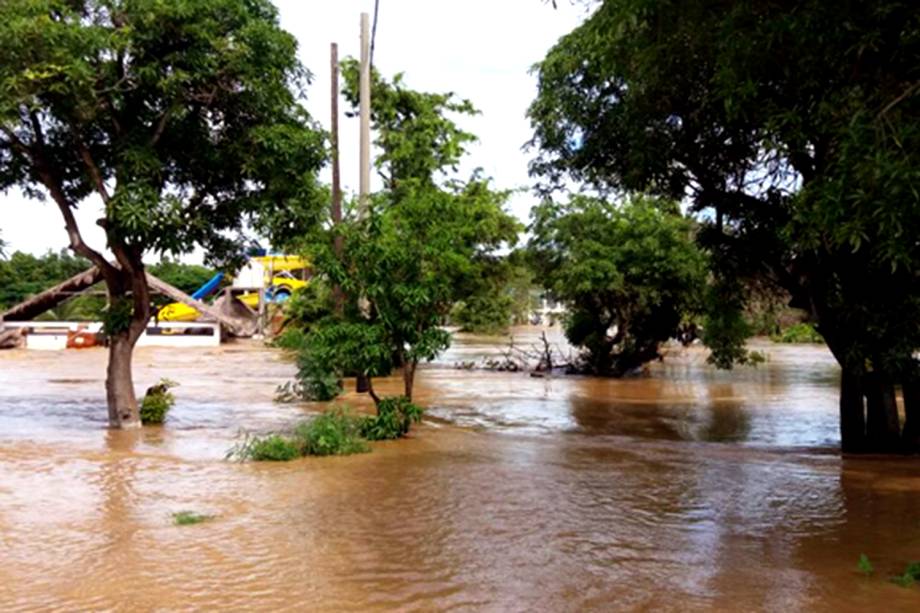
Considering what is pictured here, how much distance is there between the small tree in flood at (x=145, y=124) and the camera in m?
10.4

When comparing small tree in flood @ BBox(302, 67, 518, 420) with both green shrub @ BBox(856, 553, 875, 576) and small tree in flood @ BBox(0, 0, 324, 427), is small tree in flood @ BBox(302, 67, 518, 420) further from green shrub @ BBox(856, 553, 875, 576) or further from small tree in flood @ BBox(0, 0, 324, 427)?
green shrub @ BBox(856, 553, 875, 576)

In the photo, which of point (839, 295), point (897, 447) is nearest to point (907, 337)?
point (839, 295)

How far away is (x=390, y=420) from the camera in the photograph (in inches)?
481

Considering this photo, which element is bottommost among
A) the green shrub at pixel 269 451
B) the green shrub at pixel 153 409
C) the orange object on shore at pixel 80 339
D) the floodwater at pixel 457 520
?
the floodwater at pixel 457 520

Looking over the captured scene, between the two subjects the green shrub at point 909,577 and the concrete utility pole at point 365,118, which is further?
the concrete utility pole at point 365,118

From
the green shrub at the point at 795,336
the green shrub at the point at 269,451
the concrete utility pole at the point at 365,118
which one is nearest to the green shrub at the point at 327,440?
the green shrub at the point at 269,451

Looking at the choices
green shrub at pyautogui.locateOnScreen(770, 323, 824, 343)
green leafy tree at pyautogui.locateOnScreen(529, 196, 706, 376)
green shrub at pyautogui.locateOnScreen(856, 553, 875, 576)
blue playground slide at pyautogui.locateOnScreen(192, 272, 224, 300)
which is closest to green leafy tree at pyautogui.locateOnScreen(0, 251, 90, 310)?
blue playground slide at pyautogui.locateOnScreen(192, 272, 224, 300)

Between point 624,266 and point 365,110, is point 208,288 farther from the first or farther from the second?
point 365,110

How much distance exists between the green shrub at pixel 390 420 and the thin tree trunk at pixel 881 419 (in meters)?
6.82

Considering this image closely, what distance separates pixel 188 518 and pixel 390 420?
17.1 feet

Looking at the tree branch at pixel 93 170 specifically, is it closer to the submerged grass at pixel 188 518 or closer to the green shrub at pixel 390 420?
the green shrub at pixel 390 420

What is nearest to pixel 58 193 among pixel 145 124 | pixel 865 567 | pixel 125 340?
pixel 145 124

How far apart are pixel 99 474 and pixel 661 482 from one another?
254 inches

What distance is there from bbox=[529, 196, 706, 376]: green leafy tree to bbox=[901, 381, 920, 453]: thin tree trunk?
1095 centimetres
